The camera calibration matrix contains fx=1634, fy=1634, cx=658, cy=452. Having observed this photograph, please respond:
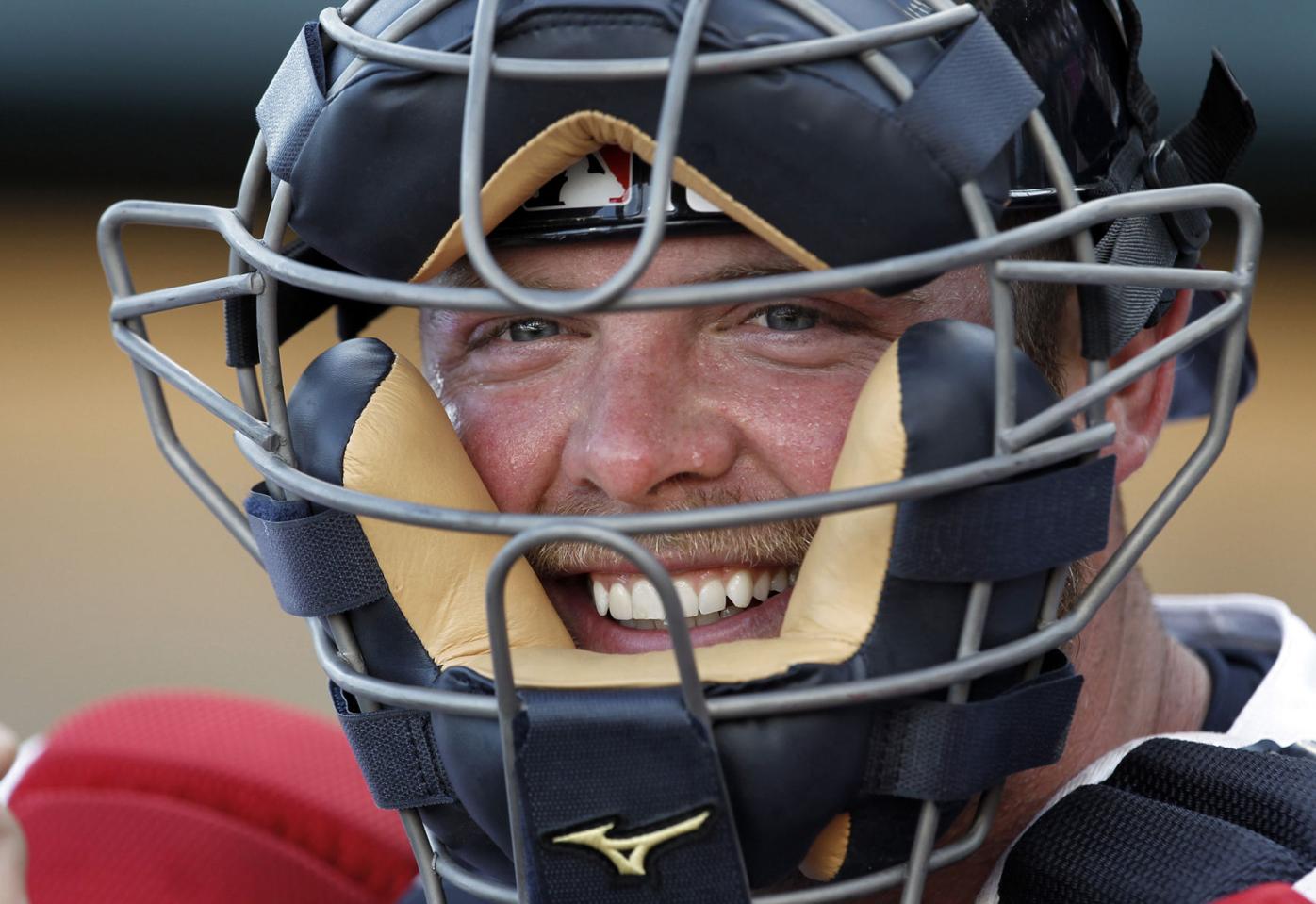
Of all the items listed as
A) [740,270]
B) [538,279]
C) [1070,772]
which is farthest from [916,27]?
[1070,772]

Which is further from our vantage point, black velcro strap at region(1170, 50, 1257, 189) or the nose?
black velcro strap at region(1170, 50, 1257, 189)

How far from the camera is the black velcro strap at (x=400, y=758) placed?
110 centimetres

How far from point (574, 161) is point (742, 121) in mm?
154

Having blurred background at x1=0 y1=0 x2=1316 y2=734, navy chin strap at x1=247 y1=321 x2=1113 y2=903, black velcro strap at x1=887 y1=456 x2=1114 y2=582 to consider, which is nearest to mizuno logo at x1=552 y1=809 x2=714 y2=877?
navy chin strap at x1=247 y1=321 x2=1113 y2=903

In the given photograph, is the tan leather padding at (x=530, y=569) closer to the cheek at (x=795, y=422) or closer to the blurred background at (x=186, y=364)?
the cheek at (x=795, y=422)

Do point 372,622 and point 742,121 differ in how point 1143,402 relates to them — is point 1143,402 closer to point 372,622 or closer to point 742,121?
point 742,121

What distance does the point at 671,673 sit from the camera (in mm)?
1021

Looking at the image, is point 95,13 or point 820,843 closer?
point 820,843

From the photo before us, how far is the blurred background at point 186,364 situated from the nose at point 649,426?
2185 millimetres

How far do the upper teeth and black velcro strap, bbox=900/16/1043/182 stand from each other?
14.7 inches

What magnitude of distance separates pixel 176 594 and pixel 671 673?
2766mm

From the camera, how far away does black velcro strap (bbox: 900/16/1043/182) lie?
1020 mm

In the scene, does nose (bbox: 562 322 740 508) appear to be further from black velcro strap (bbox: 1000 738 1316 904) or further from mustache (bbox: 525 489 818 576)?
black velcro strap (bbox: 1000 738 1316 904)

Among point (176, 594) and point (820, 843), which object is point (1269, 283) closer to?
point (176, 594)
